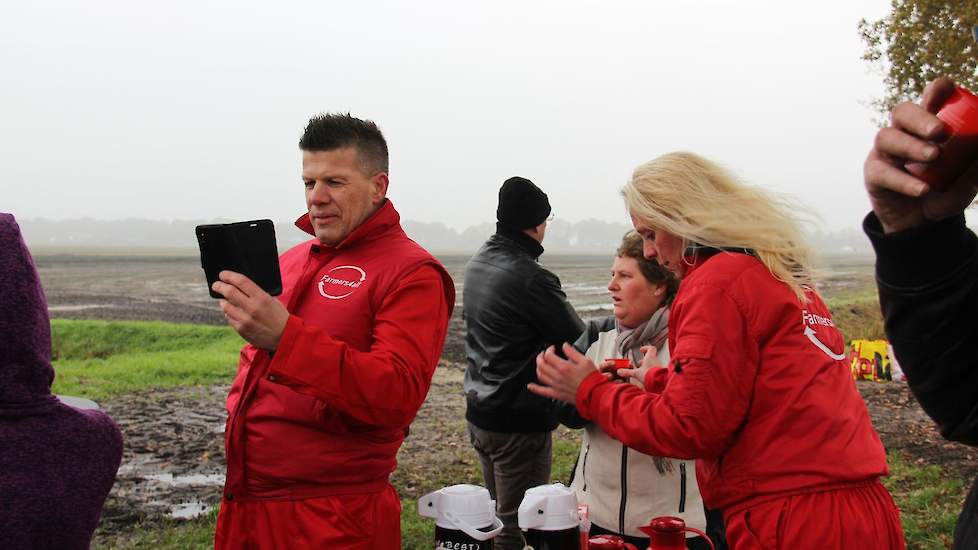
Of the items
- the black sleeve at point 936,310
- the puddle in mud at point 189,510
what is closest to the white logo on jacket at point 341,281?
the black sleeve at point 936,310

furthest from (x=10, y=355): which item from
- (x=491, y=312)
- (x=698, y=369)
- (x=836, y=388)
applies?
(x=491, y=312)

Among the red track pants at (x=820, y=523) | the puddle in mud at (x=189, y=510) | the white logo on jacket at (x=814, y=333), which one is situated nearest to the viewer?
the red track pants at (x=820, y=523)

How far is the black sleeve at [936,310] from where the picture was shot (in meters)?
1.35

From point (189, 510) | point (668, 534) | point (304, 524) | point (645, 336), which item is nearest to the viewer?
point (668, 534)

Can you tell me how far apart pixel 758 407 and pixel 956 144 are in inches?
64.4

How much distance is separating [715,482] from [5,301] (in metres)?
2.11

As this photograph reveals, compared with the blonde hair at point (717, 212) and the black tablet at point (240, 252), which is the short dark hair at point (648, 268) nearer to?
the blonde hair at point (717, 212)

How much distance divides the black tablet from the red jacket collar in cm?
51

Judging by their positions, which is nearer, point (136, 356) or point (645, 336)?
point (645, 336)

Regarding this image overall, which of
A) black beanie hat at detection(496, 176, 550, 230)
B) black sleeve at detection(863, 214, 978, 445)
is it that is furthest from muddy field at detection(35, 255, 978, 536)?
black sleeve at detection(863, 214, 978, 445)

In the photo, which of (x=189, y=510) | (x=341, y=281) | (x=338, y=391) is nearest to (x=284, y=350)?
(x=338, y=391)

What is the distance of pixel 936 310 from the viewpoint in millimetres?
1373

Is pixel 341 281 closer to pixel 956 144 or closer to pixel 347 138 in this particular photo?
pixel 347 138

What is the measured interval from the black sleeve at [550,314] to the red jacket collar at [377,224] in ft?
6.91
